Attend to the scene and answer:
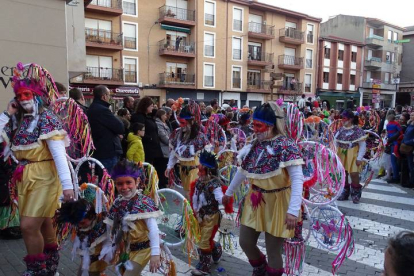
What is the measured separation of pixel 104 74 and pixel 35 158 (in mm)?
23096

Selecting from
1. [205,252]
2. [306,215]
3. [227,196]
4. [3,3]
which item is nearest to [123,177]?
[227,196]

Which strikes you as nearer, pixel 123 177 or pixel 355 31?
pixel 123 177

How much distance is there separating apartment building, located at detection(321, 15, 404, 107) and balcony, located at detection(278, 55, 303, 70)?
1085cm

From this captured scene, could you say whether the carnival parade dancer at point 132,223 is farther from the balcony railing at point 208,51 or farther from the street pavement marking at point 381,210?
the balcony railing at point 208,51

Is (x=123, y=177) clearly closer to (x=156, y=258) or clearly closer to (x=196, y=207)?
(x=156, y=258)

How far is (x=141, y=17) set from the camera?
26141mm

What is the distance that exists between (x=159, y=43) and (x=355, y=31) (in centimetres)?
2648

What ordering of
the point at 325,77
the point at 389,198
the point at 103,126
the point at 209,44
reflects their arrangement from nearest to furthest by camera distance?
the point at 103,126
the point at 389,198
the point at 209,44
the point at 325,77

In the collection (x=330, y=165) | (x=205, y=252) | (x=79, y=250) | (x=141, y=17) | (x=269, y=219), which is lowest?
(x=205, y=252)

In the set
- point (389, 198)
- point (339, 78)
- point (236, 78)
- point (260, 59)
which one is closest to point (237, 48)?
point (236, 78)

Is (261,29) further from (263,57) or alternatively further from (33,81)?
(33,81)

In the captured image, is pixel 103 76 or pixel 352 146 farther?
pixel 103 76

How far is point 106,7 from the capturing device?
23953 millimetres

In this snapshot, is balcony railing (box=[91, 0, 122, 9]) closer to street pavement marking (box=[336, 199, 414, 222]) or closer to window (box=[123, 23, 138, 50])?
window (box=[123, 23, 138, 50])
